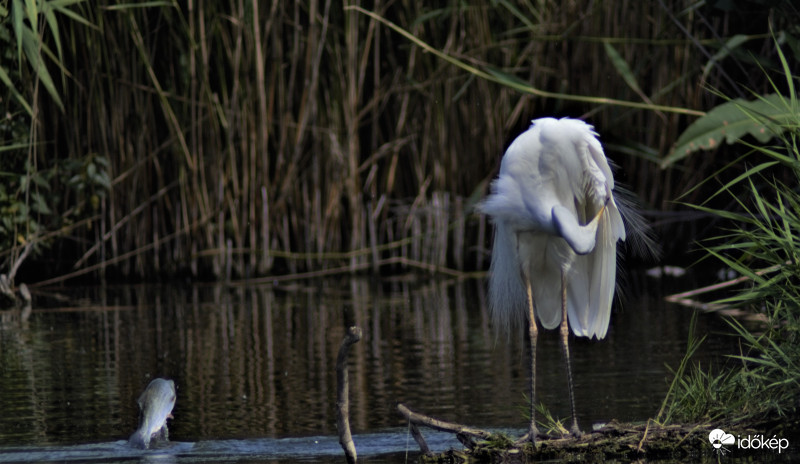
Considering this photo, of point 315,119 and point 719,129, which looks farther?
point 315,119

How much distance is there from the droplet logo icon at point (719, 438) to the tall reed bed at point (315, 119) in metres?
6.64

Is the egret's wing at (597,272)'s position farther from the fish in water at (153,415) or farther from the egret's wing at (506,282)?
the fish in water at (153,415)

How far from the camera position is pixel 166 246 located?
11828 mm

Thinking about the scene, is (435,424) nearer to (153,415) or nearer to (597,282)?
(153,415)

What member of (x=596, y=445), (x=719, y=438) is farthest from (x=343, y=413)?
(x=719, y=438)

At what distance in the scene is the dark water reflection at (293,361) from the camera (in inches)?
230

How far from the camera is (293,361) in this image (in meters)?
7.69

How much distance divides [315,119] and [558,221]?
642cm

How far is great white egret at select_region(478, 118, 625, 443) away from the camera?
5688mm

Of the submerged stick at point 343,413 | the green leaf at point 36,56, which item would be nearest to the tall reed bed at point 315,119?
the green leaf at point 36,56

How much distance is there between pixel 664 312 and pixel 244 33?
465cm

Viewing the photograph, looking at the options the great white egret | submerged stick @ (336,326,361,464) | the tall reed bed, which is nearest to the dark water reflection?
the great white egret

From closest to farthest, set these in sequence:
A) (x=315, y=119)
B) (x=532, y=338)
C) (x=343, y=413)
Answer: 1. (x=343, y=413)
2. (x=532, y=338)
3. (x=315, y=119)

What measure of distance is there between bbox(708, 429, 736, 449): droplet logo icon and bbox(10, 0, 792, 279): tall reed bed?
6645mm
